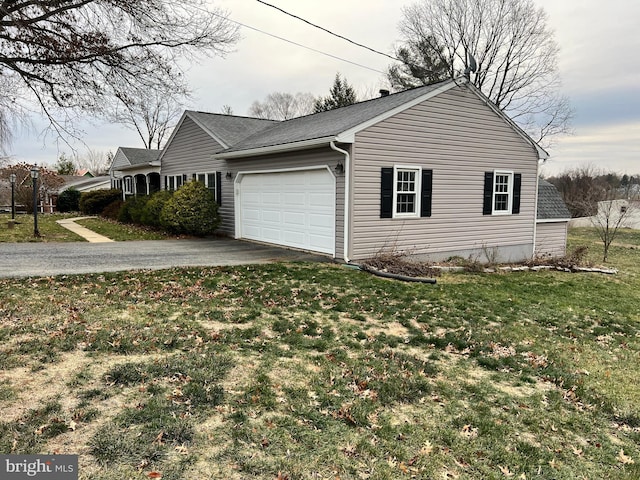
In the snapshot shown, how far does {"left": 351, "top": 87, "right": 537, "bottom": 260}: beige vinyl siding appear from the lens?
33.6 ft

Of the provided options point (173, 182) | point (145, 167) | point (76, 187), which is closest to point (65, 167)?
point (76, 187)

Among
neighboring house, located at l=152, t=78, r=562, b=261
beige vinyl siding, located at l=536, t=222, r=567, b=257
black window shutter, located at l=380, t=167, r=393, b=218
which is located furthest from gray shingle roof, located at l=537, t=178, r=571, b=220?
black window shutter, located at l=380, t=167, r=393, b=218

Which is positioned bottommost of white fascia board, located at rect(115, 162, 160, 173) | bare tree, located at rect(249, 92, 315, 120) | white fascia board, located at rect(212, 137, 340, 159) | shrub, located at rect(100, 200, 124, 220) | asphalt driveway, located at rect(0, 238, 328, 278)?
asphalt driveway, located at rect(0, 238, 328, 278)

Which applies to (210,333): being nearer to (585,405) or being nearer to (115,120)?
(585,405)

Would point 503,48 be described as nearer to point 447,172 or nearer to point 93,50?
point 447,172

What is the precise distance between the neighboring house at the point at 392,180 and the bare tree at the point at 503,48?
50.3 ft

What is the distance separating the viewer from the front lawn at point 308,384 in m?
2.87

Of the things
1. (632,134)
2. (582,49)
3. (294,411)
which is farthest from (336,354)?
(632,134)

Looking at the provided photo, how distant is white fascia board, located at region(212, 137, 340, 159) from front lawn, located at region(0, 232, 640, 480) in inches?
160

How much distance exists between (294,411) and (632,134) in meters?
28.2

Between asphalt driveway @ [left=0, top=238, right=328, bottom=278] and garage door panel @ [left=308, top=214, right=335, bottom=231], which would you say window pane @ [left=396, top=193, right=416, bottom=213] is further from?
asphalt driveway @ [left=0, top=238, right=328, bottom=278]

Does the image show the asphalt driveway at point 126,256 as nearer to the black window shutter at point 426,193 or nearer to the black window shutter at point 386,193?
the black window shutter at point 386,193

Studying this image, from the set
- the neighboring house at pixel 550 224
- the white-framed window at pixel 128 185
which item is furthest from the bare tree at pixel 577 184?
the white-framed window at pixel 128 185

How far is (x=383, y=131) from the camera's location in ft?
34.0
